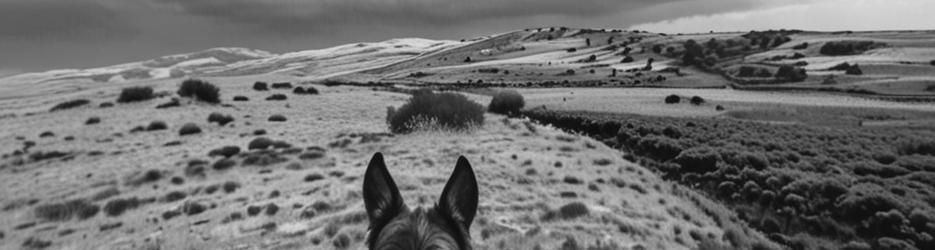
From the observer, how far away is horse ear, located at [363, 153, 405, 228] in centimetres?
288

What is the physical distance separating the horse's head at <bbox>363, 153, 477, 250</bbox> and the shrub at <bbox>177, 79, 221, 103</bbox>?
45808 millimetres

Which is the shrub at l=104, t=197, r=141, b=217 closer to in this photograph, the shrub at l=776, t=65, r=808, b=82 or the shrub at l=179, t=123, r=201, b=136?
the shrub at l=179, t=123, r=201, b=136

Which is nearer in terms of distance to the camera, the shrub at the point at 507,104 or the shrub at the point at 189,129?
the shrub at the point at 189,129

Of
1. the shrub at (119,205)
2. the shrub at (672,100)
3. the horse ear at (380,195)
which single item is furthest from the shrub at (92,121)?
the shrub at (672,100)

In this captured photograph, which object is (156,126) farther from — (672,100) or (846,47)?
(846,47)

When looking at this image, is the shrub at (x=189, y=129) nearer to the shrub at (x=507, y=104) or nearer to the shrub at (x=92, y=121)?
the shrub at (x=92, y=121)

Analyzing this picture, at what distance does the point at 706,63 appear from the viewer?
9788 centimetres

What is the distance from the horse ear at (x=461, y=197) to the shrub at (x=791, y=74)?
84.0m

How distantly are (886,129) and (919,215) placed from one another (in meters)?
24.3

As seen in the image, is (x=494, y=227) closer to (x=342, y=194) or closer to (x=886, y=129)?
(x=342, y=194)

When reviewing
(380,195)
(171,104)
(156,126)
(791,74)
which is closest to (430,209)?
(380,195)

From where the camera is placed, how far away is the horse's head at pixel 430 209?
8.84 feet

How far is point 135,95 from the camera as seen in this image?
4231 centimetres

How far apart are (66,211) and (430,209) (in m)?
13.8
